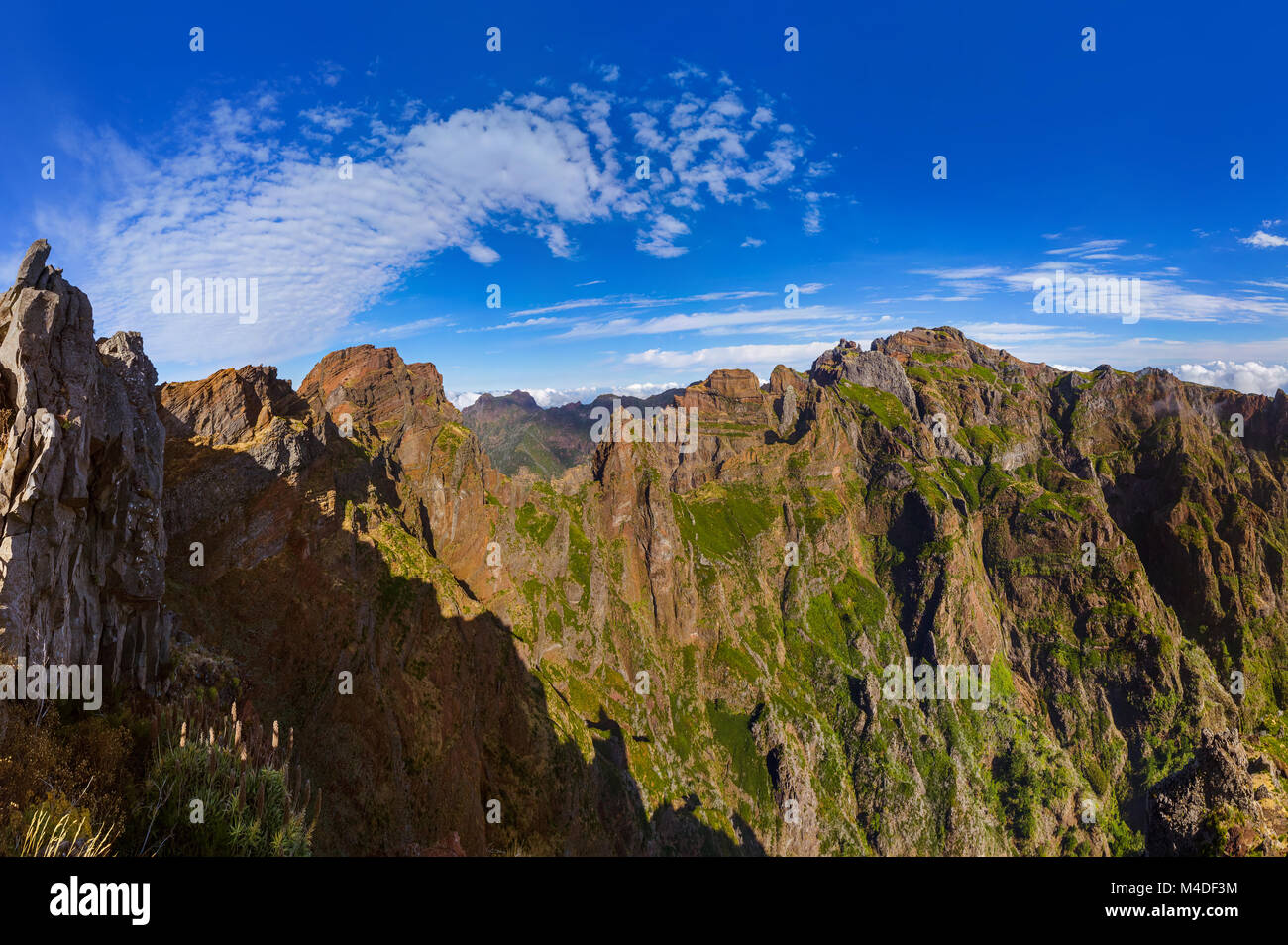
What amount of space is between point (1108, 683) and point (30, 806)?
25393cm

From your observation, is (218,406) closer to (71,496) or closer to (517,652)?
(71,496)

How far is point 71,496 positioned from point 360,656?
26.8 metres

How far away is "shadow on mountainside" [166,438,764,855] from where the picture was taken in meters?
37.0

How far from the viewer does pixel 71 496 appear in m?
20.0

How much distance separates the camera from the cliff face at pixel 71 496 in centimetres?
1795

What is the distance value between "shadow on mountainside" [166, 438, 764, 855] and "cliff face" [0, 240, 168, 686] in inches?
223

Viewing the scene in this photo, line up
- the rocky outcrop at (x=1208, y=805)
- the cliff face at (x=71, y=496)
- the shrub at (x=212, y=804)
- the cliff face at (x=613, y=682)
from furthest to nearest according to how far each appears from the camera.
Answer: the cliff face at (x=613, y=682) < the cliff face at (x=71, y=496) < the shrub at (x=212, y=804) < the rocky outcrop at (x=1208, y=805)

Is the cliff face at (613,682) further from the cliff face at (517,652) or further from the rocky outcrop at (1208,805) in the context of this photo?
the cliff face at (517,652)

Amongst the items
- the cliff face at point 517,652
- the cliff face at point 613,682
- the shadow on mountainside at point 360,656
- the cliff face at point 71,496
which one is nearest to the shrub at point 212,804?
the cliff face at point 71,496

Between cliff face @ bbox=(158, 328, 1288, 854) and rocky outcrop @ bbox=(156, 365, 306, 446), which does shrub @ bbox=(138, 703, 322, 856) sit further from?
rocky outcrop @ bbox=(156, 365, 306, 446)

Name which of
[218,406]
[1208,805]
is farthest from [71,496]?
[1208,805]

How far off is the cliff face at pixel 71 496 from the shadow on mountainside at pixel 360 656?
567 cm
